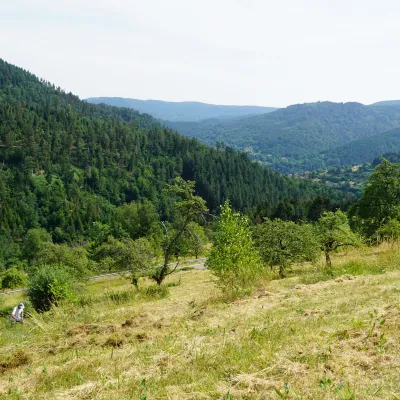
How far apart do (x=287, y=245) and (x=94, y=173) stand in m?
139

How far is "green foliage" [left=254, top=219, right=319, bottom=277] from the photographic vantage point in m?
24.4

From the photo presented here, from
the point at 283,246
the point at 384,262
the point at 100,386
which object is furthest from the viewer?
the point at 283,246

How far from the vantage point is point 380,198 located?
40781 mm

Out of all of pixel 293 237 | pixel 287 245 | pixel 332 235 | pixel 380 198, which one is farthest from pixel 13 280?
pixel 380 198

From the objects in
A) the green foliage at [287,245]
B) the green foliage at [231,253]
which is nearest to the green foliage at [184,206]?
the green foliage at [287,245]

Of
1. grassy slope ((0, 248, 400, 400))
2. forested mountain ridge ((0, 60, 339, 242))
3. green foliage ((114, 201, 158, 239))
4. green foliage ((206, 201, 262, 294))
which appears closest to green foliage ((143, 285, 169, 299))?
green foliage ((206, 201, 262, 294))

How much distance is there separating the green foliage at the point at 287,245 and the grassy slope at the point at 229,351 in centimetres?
1403

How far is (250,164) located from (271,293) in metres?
183

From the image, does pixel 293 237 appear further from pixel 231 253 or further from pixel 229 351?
pixel 229 351

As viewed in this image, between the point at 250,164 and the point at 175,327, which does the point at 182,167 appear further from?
the point at 175,327

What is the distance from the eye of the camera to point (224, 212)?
62.7 feet

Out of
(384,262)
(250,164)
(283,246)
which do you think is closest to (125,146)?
(250,164)

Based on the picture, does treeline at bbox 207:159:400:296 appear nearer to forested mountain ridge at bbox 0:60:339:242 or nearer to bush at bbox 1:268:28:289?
bush at bbox 1:268:28:289

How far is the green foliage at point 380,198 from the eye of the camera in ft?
132
